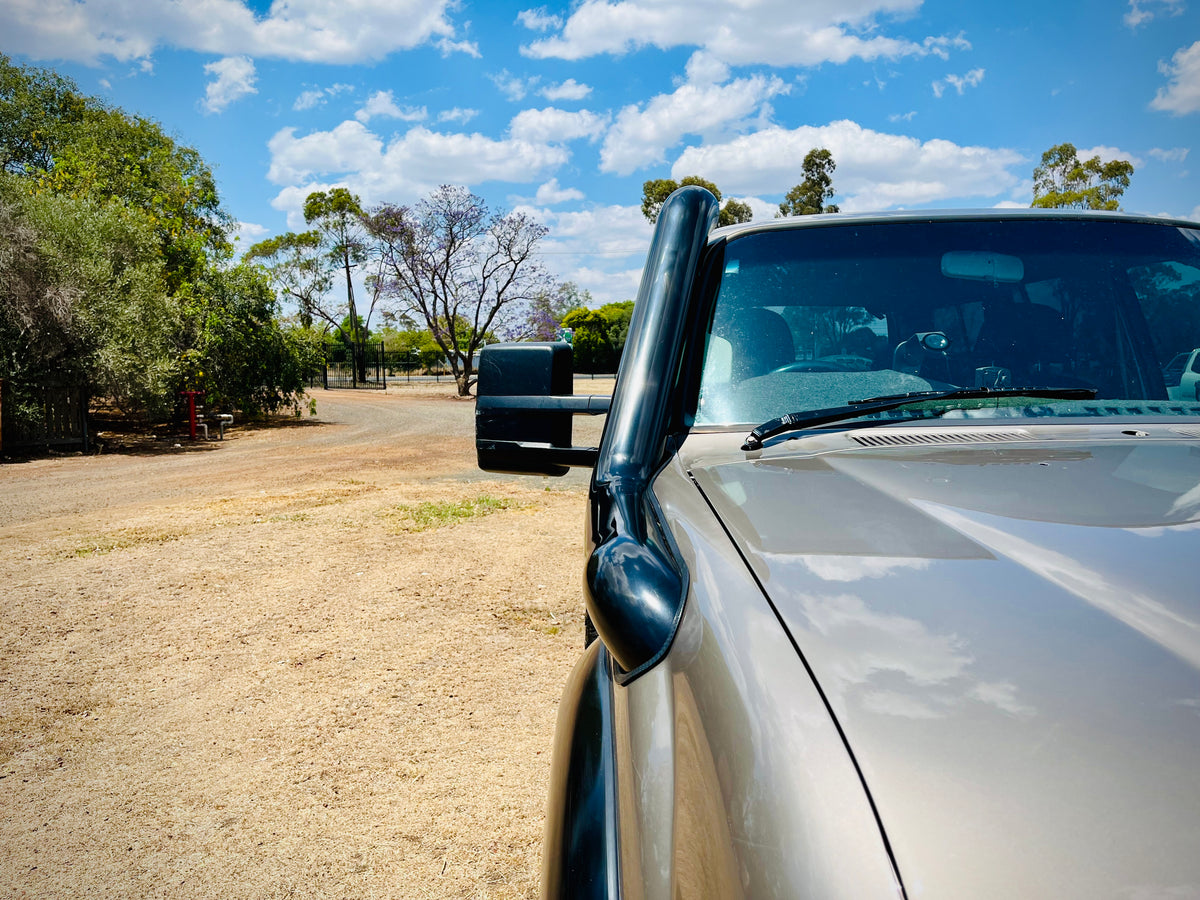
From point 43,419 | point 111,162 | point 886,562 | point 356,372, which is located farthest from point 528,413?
point 356,372

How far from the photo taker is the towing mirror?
6.25 ft

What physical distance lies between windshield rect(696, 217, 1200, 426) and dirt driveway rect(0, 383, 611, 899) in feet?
6.20

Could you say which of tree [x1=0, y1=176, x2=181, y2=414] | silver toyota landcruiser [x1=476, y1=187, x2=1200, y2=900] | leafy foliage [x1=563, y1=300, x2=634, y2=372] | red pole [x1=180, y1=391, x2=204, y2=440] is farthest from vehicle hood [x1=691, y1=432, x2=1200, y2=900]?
leafy foliage [x1=563, y1=300, x2=634, y2=372]

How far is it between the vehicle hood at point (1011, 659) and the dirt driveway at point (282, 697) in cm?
213

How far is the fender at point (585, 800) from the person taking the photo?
105cm

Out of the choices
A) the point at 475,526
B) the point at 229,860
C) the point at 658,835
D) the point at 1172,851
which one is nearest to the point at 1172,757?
the point at 1172,851

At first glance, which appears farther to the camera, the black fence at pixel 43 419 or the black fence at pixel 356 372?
the black fence at pixel 356 372

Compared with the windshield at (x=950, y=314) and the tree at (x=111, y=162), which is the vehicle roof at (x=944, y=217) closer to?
the windshield at (x=950, y=314)

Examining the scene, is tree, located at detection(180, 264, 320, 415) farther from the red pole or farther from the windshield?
the windshield

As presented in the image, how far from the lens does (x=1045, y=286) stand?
73.5 inches

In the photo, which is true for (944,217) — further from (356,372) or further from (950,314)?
(356,372)

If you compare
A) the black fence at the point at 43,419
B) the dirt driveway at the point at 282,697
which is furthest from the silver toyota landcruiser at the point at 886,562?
the black fence at the point at 43,419

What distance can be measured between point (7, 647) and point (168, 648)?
3.10 ft

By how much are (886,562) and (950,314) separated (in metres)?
1.14
